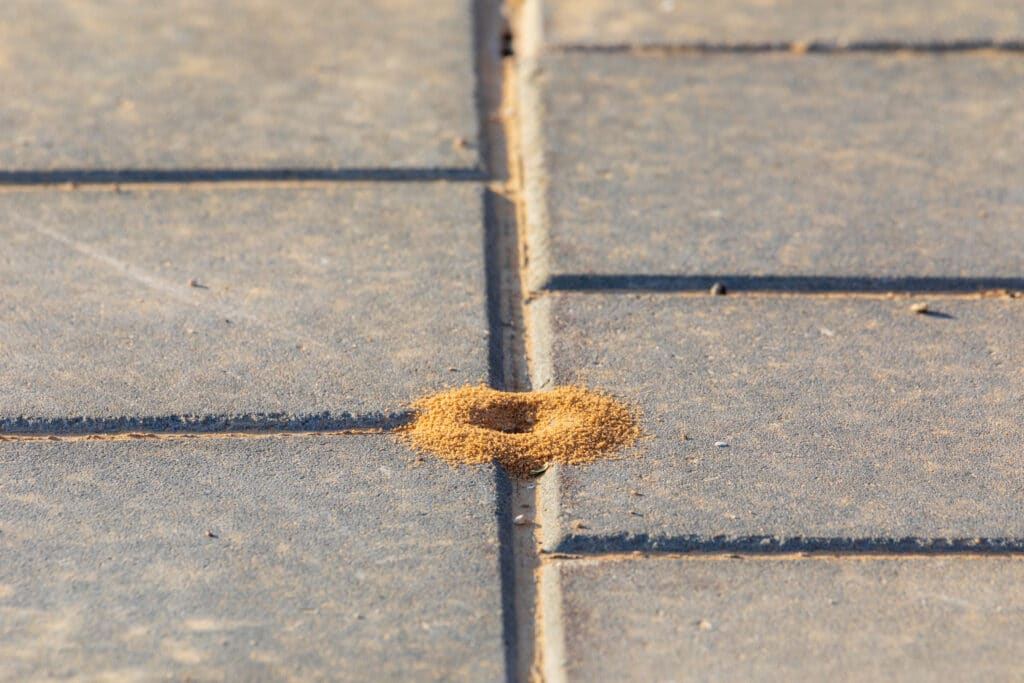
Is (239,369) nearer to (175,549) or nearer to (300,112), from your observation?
(175,549)

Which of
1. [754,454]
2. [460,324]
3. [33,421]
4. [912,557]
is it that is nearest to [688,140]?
[460,324]

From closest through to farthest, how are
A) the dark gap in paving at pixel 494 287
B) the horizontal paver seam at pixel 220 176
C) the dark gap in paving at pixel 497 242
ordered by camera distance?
1. the dark gap in paving at pixel 497 242
2. the dark gap in paving at pixel 494 287
3. the horizontal paver seam at pixel 220 176

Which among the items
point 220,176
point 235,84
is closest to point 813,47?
point 235,84

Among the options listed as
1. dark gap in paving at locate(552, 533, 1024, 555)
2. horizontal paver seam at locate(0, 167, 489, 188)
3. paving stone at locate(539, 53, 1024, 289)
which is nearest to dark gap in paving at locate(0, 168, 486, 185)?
horizontal paver seam at locate(0, 167, 489, 188)

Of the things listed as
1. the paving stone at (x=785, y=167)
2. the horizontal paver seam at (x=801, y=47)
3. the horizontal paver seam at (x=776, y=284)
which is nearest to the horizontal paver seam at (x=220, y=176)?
the paving stone at (x=785, y=167)

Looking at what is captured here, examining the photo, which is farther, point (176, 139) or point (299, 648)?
Answer: point (176, 139)

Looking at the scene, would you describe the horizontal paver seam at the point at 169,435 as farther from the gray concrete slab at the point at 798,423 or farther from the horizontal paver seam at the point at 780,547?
the horizontal paver seam at the point at 780,547

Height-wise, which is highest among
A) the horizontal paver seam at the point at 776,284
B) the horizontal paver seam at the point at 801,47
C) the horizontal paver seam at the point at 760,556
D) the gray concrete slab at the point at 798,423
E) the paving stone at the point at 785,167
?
the horizontal paver seam at the point at 801,47
